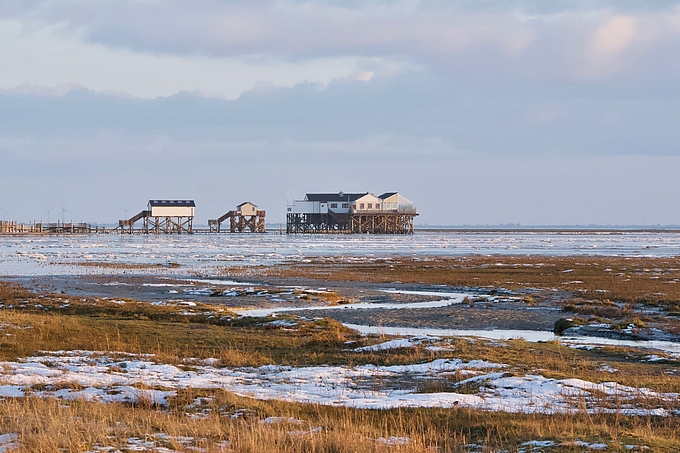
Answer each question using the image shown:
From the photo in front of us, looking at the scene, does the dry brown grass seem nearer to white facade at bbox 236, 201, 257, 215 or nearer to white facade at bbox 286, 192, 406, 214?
white facade at bbox 286, 192, 406, 214

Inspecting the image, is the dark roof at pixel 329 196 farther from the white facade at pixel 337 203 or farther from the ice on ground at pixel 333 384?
the ice on ground at pixel 333 384

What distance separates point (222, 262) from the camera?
6341 centimetres

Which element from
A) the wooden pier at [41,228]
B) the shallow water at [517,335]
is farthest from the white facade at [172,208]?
the shallow water at [517,335]

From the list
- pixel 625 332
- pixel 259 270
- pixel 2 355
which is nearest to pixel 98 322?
pixel 2 355

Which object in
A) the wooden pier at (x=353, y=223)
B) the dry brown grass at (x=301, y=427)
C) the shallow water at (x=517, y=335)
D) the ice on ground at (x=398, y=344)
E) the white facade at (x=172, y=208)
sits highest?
the white facade at (x=172, y=208)

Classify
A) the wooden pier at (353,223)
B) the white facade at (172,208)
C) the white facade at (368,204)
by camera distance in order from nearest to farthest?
the white facade at (172,208), the white facade at (368,204), the wooden pier at (353,223)

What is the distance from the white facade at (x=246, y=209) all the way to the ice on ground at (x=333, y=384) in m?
166

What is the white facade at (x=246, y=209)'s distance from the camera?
597 ft

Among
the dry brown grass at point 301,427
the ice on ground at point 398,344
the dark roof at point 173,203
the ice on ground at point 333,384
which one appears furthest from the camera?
the dark roof at point 173,203

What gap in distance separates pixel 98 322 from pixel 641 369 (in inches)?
629

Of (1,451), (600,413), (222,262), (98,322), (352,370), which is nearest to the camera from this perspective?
(1,451)

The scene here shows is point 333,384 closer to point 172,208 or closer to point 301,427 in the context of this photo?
point 301,427

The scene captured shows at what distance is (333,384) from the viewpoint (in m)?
14.8

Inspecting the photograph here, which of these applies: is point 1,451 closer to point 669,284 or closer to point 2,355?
point 2,355
